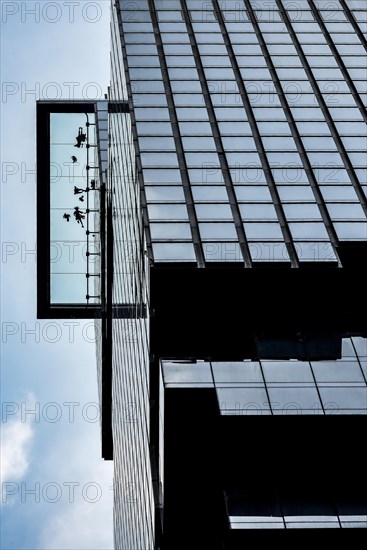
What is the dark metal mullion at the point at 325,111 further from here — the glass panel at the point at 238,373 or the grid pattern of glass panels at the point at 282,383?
the glass panel at the point at 238,373

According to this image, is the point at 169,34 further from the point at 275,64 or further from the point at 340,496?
the point at 340,496

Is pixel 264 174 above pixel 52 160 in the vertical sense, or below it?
below

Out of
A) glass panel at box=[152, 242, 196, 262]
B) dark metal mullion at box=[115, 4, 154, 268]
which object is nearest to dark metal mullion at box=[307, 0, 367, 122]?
dark metal mullion at box=[115, 4, 154, 268]

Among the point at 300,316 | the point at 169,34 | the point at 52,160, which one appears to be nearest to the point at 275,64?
the point at 169,34

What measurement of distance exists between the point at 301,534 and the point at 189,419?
17.6 feet

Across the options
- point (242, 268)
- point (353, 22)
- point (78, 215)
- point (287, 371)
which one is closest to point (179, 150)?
point (242, 268)

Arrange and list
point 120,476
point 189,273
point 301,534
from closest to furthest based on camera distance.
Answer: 1. point 301,534
2. point 189,273
3. point 120,476

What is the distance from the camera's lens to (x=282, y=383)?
4297 centimetres

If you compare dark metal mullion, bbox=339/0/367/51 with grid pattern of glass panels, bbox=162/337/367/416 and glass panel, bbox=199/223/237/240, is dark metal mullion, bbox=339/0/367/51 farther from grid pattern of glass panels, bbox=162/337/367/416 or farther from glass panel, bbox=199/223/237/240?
grid pattern of glass panels, bbox=162/337/367/416

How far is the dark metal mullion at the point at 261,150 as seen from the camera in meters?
48.9

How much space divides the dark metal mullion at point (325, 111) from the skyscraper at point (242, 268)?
102 mm

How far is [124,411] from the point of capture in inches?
2798

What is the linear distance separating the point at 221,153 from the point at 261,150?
1.78 m

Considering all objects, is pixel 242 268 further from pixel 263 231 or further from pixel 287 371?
pixel 287 371
